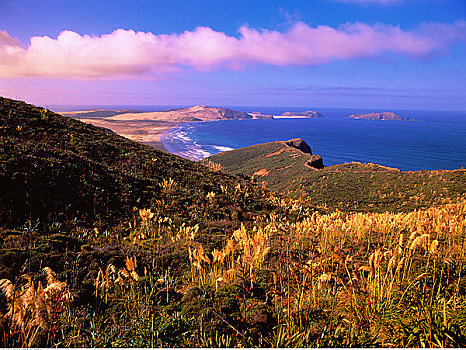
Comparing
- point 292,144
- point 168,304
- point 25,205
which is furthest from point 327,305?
point 292,144

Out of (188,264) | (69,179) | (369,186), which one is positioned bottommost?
(369,186)

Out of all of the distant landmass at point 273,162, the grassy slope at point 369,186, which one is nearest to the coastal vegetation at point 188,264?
the grassy slope at point 369,186

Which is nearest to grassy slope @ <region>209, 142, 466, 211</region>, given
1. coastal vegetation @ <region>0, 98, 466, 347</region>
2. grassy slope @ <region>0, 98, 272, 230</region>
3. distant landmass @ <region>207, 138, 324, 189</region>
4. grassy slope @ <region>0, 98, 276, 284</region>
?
distant landmass @ <region>207, 138, 324, 189</region>

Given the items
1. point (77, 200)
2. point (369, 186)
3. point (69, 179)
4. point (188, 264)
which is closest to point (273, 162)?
point (369, 186)

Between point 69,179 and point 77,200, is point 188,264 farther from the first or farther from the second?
point 69,179

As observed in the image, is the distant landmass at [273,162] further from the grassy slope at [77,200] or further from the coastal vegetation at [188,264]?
the coastal vegetation at [188,264]

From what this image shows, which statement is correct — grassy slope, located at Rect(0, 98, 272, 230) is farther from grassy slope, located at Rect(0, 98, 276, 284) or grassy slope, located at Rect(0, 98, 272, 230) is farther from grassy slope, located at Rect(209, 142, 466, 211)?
grassy slope, located at Rect(209, 142, 466, 211)
